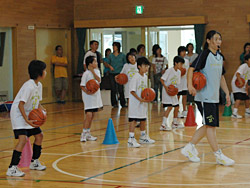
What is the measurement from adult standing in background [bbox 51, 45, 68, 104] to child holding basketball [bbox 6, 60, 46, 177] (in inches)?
431

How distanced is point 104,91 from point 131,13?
3.04 meters

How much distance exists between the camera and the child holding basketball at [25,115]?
6305 millimetres

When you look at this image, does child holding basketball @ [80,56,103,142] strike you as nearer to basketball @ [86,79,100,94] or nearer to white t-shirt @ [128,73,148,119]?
basketball @ [86,79,100,94]

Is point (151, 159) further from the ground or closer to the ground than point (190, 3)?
closer to the ground

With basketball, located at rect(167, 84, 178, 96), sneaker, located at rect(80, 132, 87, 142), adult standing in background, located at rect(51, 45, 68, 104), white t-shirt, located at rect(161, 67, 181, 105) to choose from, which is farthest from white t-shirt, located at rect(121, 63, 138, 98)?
Result: adult standing in background, located at rect(51, 45, 68, 104)

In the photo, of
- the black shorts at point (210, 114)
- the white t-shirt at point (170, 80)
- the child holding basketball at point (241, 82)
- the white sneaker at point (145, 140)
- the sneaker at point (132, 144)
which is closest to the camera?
the black shorts at point (210, 114)

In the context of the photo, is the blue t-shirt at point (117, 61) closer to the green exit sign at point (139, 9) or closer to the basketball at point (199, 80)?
the green exit sign at point (139, 9)

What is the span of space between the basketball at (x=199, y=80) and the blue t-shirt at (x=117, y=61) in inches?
350

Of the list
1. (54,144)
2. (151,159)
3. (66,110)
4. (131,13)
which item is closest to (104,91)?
(66,110)

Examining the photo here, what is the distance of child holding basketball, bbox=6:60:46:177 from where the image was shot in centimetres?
630

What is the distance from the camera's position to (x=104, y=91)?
1661cm

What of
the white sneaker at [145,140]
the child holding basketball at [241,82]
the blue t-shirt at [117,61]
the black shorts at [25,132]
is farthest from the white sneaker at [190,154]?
the blue t-shirt at [117,61]

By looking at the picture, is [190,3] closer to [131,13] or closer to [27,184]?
[131,13]

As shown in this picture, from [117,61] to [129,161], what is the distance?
8.79 m
